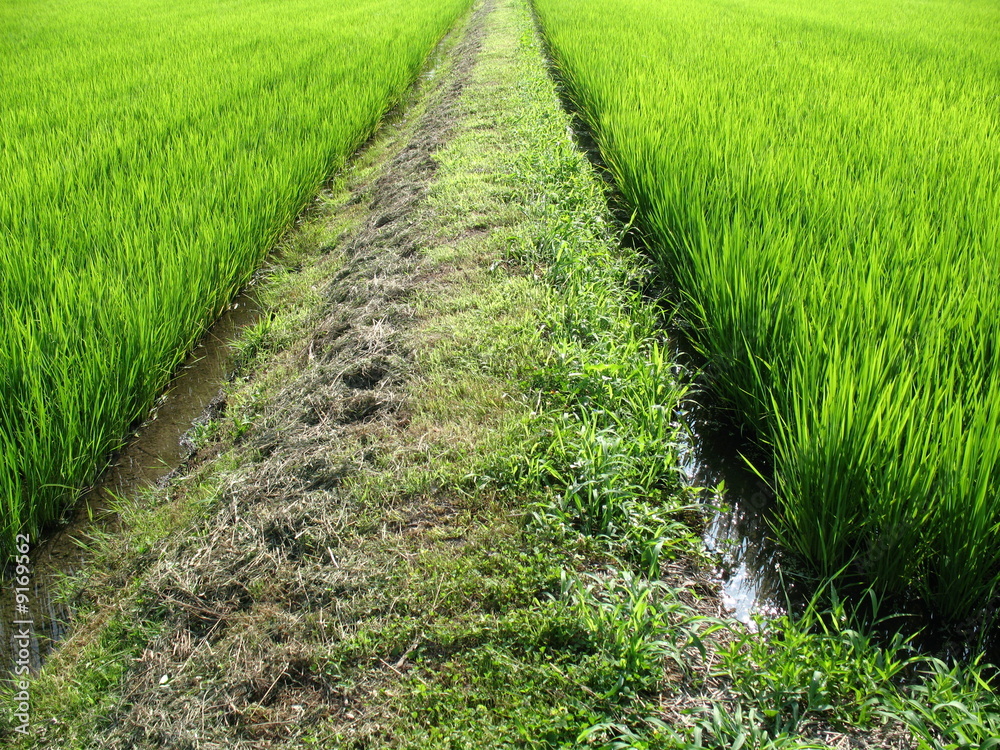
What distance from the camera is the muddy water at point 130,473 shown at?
148 centimetres

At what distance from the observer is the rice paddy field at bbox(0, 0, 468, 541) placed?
175 centimetres

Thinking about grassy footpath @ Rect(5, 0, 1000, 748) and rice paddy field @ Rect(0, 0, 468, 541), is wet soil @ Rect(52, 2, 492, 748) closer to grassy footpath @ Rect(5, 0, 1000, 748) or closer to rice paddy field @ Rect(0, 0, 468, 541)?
grassy footpath @ Rect(5, 0, 1000, 748)

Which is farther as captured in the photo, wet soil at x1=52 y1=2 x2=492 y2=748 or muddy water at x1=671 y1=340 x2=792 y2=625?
muddy water at x1=671 y1=340 x2=792 y2=625

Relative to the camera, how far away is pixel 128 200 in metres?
2.76

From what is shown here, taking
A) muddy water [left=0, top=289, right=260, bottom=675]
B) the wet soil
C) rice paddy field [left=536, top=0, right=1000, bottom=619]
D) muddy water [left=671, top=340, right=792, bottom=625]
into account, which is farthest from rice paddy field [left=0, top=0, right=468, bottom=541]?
rice paddy field [left=536, top=0, right=1000, bottom=619]

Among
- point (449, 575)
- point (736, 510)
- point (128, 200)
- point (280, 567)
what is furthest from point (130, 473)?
point (736, 510)

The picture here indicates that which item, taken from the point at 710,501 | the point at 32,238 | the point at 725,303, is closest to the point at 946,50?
the point at 725,303

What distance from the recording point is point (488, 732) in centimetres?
111

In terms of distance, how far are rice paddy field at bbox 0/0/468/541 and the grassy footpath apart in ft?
0.93

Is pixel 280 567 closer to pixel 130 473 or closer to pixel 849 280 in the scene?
pixel 130 473

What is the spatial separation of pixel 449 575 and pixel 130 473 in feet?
3.94

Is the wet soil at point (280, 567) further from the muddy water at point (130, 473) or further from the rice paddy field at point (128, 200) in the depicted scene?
the rice paddy field at point (128, 200)

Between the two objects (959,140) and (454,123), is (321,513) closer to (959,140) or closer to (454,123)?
(959,140)

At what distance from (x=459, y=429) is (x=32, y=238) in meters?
1.85
